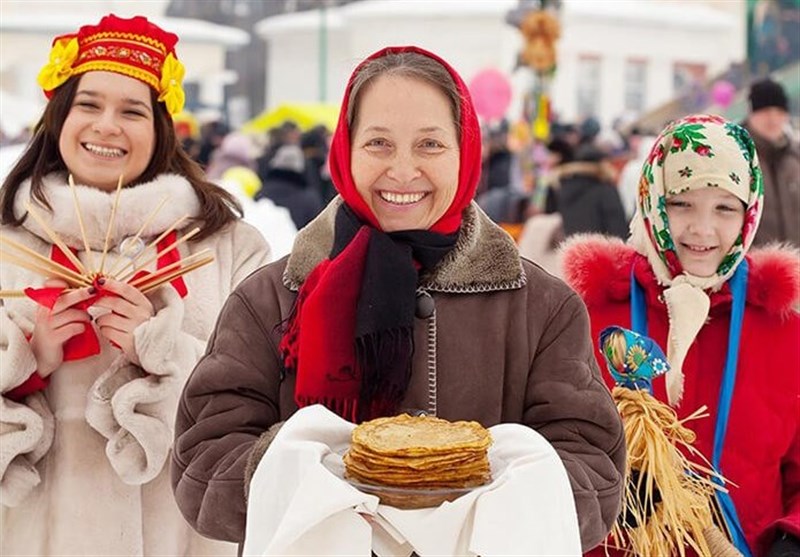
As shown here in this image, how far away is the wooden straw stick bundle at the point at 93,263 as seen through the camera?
8.27ft

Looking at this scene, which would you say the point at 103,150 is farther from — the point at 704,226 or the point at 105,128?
the point at 704,226

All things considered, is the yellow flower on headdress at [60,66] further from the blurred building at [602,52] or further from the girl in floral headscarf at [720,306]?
the blurred building at [602,52]

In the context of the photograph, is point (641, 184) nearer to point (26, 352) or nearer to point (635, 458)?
point (635, 458)

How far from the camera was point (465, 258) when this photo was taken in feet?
6.51

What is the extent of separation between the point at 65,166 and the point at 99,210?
0.58 feet

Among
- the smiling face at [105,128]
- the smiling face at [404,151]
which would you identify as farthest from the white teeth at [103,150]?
the smiling face at [404,151]

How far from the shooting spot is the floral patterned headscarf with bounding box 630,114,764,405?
102 inches

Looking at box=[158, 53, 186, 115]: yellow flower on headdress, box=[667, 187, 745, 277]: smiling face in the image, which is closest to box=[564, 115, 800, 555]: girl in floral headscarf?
box=[667, 187, 745, 277]: smiling face

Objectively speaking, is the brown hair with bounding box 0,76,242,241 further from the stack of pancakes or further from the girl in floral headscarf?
the stack of pancakes

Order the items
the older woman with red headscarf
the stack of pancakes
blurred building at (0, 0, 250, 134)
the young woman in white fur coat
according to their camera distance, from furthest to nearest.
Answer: blurred building at (0, 0, 250, 134) < the young woman in white fur coat < the older woman with red headscarf < the stack of pancakes

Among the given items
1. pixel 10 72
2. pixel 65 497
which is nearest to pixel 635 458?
pixel 65 497

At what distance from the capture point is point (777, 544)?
2.43 meters

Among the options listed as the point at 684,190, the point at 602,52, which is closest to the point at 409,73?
the point at 684,190

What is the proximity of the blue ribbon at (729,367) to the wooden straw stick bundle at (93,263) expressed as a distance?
87cm
